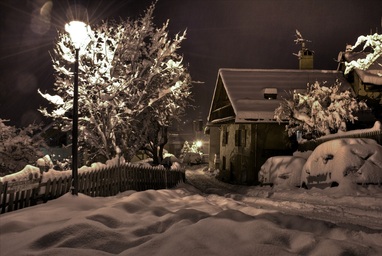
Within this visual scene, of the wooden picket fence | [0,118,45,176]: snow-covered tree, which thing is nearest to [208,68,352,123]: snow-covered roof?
the wooden picket fence

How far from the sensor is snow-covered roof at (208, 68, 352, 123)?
2725 centimetres

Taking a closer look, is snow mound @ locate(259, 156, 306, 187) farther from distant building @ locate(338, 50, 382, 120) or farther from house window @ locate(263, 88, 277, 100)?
distant building @ locate(338, 50, 382, 120)

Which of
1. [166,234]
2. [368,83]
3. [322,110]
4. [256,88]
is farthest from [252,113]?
[166,234]

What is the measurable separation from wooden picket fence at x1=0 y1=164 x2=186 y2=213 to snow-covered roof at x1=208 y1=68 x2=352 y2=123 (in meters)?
9.69

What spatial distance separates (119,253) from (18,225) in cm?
228

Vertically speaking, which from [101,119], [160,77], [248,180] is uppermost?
[160,77]

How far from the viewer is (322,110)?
73.0 ft

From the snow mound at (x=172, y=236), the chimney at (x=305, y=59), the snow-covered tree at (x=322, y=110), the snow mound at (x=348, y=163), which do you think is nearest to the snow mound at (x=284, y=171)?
the snow mound at (x=348, y=163)

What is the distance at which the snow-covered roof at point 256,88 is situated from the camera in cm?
2725

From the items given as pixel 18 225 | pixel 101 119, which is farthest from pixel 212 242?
pixel 101 119

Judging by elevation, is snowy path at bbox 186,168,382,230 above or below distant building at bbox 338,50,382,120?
below

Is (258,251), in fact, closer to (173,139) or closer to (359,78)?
(359,78)

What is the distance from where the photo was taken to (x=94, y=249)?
4500mm

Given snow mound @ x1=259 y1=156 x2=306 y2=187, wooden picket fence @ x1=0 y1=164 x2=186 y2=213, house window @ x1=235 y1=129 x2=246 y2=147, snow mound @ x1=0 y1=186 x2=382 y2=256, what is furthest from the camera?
house window @ x1=235 y1=129 x2=246 y2=147
